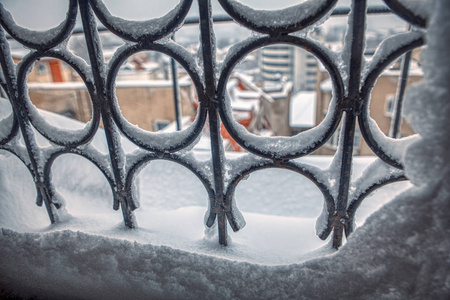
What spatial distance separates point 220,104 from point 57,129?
0.66 metres

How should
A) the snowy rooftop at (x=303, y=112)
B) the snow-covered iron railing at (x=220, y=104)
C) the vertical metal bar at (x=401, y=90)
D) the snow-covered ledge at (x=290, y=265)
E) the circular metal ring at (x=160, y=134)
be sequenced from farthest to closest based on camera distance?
the snowy rooftop at (x=303, y=112) < the vertical metal bar at (x=401, y=90) < the circular metal ring at (x=160, y=134) < the snow-covered iron railing at (x=220, y=104) < the snow-covered ledge at (x=290, y=265)

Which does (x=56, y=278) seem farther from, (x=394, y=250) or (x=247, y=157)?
(x=394, y=250)

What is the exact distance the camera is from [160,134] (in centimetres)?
98

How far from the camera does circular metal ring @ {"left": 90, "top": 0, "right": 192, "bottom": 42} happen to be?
2.62ft

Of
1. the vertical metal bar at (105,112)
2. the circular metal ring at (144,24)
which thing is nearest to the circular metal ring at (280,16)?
the circular metal ring at (144,24)

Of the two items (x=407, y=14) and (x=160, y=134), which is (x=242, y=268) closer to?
(x=160, y=134)

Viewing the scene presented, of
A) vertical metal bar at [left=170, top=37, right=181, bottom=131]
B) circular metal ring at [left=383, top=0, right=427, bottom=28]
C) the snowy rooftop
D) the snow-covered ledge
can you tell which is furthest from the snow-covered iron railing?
the snowy rooftop

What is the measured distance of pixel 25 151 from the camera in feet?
3.87

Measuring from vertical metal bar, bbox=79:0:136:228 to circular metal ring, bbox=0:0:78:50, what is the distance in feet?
0.13

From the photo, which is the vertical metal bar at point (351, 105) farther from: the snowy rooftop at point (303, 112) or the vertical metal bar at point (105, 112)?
the snowy rooftop at point (303, 112)

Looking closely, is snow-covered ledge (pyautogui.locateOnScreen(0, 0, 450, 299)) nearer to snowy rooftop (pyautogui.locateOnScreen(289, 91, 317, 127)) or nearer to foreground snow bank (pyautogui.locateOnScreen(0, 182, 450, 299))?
foreground snow bank (pyautogui.locateOnScreen(0, 182, 450, 299))

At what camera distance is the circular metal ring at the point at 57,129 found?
952 mm

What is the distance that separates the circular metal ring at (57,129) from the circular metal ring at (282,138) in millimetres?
452

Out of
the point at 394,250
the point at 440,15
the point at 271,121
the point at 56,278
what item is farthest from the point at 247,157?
the point at 271,121
